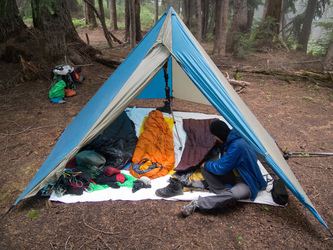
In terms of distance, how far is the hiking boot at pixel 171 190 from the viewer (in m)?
2.87

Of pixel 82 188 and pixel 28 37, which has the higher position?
pixel 28 37

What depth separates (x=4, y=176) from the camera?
320cm

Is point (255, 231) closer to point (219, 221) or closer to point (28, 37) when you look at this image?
point (219, 221)

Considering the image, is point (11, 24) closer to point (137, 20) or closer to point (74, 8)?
point (137, 20)

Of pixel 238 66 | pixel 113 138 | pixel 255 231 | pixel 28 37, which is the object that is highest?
pixel 28 37

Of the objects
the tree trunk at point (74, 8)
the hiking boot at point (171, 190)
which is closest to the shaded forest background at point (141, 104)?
the hiking boot at point (171, 190)

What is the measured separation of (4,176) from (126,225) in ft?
6.79

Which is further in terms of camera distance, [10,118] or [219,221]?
[10,118]

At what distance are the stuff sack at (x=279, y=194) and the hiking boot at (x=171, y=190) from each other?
1.20 meters

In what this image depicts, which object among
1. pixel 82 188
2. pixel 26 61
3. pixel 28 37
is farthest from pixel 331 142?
pixel 28 37

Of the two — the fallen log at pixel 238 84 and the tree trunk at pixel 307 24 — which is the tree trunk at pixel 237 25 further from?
the tree trunk at pixel 307 24

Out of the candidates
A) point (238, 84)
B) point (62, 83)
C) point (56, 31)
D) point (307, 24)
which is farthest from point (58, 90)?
point (307, 24)

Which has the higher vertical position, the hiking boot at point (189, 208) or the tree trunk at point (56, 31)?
the tree trunk at point (56, 31)

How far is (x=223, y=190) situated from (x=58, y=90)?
4692 mm
